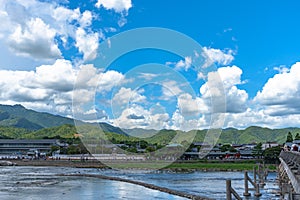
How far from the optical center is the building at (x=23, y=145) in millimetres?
129875

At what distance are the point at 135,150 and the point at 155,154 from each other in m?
11.4

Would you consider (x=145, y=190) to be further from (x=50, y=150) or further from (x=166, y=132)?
(x=166, y=132)

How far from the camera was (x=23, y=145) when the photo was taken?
131m

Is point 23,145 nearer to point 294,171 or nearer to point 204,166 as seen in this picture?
point 204,166

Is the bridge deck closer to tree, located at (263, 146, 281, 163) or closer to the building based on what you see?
tree, located at (263, 146, 281, 163)

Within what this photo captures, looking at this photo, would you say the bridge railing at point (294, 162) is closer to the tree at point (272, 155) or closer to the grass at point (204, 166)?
the grass at point (204, 166)

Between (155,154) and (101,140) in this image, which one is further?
(101,140)

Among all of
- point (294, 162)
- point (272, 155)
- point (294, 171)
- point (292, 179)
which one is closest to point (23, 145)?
point (272, 155)

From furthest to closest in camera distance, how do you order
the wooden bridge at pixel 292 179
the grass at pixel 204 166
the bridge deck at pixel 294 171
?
the grass at pixel 204 166 < the bridge deck at pixel 294 171 < the wooden bridge at pixel 292 179

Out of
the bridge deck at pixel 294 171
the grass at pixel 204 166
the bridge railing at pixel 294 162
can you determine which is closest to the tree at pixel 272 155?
the grass at pixel 204 166

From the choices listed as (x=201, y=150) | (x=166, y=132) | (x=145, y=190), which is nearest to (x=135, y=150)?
(x=201, y=150)

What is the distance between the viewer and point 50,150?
126 m

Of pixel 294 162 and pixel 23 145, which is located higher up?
pixel 23 145

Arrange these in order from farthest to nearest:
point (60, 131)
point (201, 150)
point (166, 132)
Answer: point (60, 131)
point (166, 132)
point (201, 150)
